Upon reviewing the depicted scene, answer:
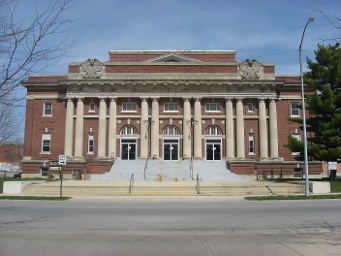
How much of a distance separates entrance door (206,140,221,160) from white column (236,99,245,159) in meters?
2.31

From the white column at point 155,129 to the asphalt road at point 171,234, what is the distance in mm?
28638

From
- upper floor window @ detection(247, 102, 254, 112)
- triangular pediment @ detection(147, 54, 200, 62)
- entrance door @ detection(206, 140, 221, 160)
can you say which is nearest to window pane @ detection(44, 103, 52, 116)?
triangular pediment @ detection(147, 54, 200, 62)

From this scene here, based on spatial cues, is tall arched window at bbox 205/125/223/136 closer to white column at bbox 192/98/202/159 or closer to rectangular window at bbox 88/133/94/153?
white column at bbox 192/98/202/159

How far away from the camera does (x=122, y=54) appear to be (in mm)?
48594

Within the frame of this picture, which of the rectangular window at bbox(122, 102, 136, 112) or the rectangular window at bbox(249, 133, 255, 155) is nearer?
the rectangular window at bbox(249, 133, 255, 155)

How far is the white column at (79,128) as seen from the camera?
141 feet

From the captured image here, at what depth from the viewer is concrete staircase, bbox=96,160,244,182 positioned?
35500 mm

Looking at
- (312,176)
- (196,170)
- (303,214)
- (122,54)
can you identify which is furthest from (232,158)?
(303,214)

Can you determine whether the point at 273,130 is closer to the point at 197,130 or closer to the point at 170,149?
Result: the point at 197,130

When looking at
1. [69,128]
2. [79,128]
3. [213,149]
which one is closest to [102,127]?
[79,128]

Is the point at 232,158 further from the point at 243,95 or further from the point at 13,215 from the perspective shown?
the point at 13,215

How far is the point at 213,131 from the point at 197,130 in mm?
2250

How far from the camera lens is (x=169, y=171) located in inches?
1446

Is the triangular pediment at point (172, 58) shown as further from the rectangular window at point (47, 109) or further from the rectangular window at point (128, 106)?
the rectangular window at point (47, 109)
